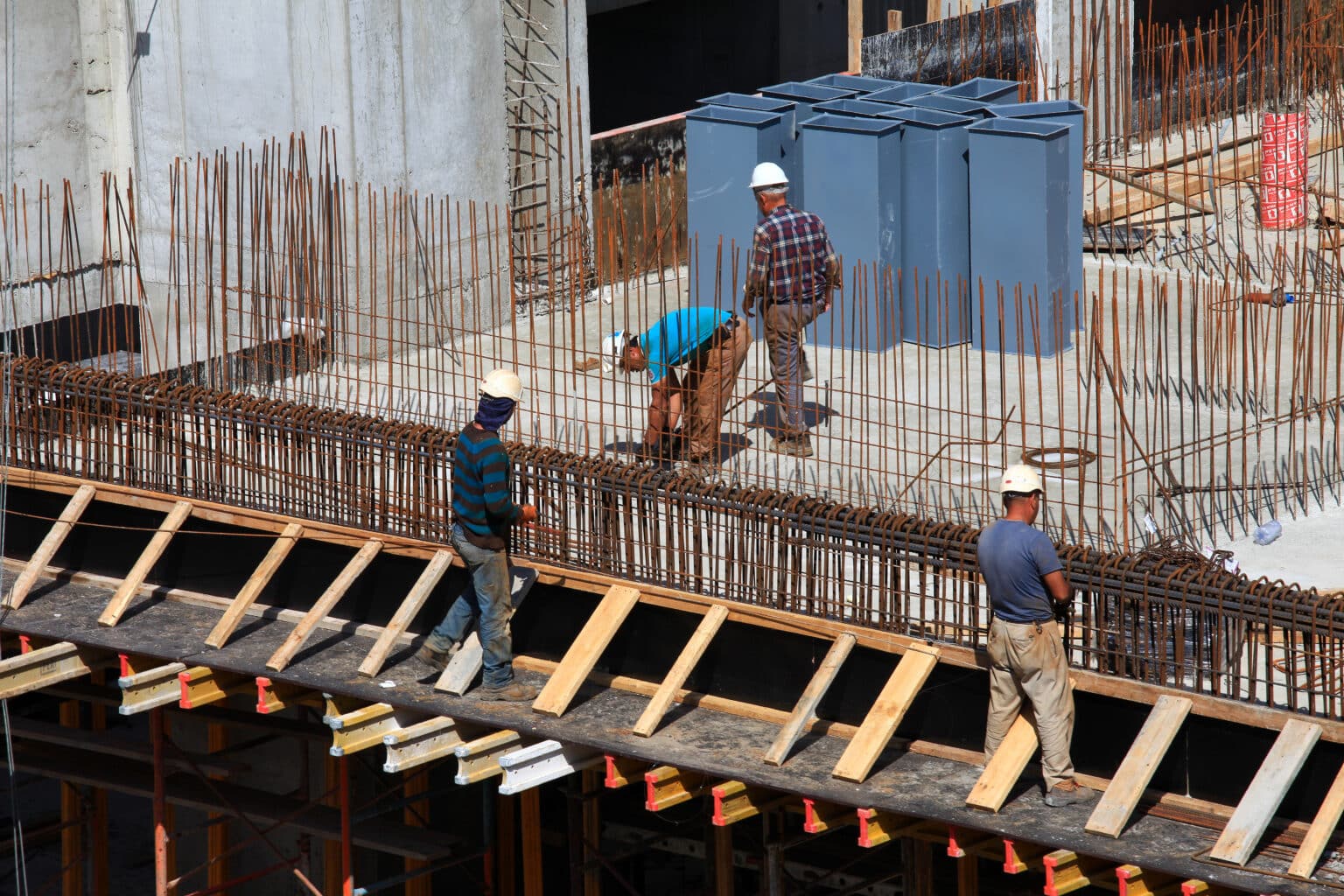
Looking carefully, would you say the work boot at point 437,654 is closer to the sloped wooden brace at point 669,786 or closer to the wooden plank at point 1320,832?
the sloped wooden brace at point 669,786

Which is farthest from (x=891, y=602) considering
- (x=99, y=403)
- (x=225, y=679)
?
(x=99, y=403)

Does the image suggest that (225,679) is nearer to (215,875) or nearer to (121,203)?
(215,875)

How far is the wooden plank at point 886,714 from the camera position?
33.7 ft

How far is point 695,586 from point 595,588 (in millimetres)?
578

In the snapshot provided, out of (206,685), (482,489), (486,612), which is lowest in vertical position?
(206,685)

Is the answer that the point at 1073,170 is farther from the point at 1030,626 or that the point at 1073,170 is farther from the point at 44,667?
the point at 44,667

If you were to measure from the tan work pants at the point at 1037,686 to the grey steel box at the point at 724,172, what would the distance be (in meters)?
7.45

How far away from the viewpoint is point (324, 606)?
1196 centimetres

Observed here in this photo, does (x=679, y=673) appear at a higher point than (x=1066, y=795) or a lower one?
higher

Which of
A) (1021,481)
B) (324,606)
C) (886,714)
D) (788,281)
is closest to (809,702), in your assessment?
(886,714)

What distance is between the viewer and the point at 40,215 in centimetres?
1655

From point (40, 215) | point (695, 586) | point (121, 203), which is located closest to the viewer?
point (695, 586)

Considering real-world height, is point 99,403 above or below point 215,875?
above

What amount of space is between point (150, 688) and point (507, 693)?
215 cm
